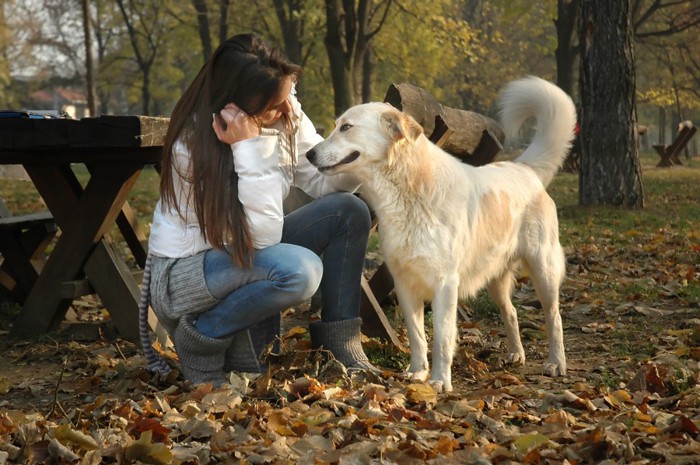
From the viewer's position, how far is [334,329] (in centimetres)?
410

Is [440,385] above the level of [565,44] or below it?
below

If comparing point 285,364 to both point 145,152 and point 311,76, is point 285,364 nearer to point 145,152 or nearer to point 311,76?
point 145,152

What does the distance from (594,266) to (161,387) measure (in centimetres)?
464

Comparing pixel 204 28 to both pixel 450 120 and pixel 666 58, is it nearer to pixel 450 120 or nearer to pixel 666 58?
pixel 666 58

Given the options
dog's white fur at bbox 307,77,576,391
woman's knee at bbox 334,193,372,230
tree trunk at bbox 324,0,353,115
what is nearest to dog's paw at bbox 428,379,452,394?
dog's white fur at bbox 307,77,576,391

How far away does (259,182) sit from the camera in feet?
11.9

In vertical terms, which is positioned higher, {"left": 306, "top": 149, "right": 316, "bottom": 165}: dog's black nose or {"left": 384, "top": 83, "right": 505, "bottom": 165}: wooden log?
{"left": 384, "top": 83, "right": 505, "bottom": 165}: wooden log

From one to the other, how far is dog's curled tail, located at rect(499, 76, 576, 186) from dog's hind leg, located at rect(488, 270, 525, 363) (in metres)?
0.63

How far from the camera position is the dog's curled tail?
16.2 ft

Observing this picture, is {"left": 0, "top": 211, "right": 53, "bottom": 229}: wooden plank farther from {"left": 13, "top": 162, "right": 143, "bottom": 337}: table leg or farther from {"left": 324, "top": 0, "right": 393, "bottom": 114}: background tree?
{"left": 324, "top": 0, "right": 393, "bottom": 114}: background tree

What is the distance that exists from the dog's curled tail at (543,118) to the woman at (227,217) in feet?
5.16

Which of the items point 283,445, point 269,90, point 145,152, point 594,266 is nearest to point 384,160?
point 269,90

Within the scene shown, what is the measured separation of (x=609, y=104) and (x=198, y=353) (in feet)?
28.4

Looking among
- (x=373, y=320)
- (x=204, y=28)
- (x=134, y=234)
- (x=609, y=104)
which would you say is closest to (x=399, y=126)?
(x=373, y=320)
